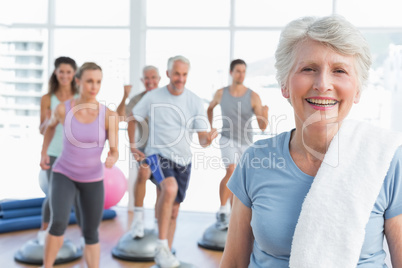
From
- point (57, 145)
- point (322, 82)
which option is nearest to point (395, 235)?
point (322, 82)

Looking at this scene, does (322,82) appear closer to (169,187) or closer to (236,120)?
(169,187)

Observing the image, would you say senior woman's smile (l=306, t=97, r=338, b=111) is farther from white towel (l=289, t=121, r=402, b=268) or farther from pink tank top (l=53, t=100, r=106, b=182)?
pink tank top (l=53, t=100, r=106, b=182)

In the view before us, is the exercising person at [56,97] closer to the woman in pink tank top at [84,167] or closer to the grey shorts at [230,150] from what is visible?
the woman in pink tank top at [84,167]

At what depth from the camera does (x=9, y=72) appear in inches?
272

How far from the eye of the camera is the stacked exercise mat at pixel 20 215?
5277mm

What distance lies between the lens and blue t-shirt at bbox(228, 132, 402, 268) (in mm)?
1236

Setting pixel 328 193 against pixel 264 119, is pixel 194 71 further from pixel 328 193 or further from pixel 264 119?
pixel 328 193

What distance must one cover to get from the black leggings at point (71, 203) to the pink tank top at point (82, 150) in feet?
0.15

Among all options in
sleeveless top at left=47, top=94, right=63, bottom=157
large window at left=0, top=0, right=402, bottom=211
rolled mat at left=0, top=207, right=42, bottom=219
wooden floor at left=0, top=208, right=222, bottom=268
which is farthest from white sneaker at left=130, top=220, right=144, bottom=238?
large window at left=0, top=0, right=402, bottom=211

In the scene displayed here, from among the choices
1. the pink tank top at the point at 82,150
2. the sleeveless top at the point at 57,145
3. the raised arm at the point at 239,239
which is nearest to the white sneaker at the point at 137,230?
the sleeveless top at the point at 57,145

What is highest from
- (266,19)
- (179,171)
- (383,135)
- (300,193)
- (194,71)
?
(266,19)

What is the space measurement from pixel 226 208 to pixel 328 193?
411 cm

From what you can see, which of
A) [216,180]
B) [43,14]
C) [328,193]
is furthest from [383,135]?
[216,180]

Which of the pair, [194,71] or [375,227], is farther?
[194,71]
